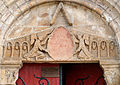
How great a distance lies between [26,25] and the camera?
4164 mm

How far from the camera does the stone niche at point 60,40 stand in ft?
12.9

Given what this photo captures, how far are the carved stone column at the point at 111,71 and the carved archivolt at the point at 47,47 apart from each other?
125 mm

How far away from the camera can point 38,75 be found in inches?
161

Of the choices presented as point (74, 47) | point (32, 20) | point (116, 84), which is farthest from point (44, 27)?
point (116, 84)

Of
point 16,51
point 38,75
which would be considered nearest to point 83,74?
point 38,75

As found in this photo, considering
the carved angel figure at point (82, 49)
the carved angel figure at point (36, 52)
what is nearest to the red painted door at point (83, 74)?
the carved angel figure at point (82, 49)

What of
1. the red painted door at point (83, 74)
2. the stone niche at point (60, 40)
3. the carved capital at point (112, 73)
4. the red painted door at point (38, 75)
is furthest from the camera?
the red painted door at point (83, 74)

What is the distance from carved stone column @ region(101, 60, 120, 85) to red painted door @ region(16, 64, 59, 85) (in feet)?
2.73

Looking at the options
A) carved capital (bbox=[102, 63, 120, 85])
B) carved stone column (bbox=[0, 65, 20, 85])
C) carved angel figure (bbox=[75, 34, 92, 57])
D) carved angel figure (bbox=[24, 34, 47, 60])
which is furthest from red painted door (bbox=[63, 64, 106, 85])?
carved stone column (bbox=[0, 65, 20, 85])

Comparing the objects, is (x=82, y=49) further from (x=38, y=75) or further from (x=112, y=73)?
(x=38, y=75)

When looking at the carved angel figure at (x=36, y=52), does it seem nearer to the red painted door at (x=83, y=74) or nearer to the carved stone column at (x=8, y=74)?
the carved stone column at (x=8, y=74)

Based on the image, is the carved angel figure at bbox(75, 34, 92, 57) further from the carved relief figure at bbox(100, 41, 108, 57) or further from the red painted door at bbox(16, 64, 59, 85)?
the red painted door at bbox(16, 64, 59, 85)

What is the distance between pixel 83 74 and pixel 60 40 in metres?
0.92

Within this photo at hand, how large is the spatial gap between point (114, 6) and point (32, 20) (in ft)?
4.56
